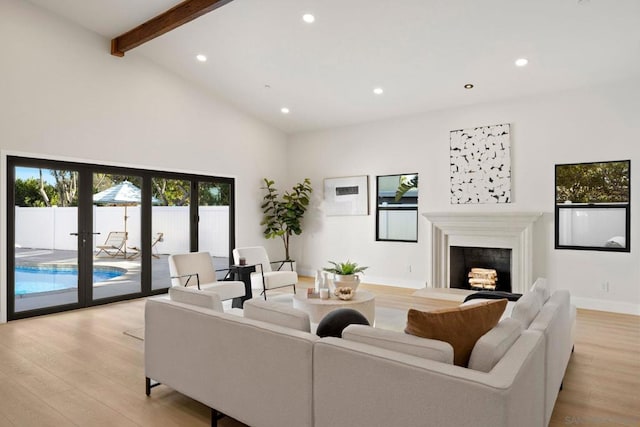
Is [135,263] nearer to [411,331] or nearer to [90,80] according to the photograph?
[90,80]

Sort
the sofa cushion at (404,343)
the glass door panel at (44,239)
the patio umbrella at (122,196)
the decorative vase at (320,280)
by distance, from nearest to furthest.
Answer: the sofa cushion at (404,343) → the decorative vase at (320,280) → the glass door panel at (44,239) → the patio umbrella at (122,196)

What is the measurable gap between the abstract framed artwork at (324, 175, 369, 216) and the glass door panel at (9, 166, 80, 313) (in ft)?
14.4

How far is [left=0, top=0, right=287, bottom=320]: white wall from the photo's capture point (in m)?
4.89

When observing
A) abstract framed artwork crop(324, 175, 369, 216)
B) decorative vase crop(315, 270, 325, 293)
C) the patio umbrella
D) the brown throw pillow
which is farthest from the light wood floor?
abstract framed artwork crop(324, 175, 369, 216)

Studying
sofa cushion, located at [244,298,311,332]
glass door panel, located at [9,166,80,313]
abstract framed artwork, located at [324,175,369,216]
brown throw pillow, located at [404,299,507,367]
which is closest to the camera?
brown throw pillow, located at [404,299,507,367]

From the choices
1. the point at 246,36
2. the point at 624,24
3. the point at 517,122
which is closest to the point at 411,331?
the point at 624,24

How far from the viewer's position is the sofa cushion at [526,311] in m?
2.33

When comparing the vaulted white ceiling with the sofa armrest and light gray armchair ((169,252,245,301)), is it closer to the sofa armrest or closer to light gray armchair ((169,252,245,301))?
light gray armchair ((169,252,245,301))

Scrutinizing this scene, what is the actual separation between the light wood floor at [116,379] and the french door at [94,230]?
714mm

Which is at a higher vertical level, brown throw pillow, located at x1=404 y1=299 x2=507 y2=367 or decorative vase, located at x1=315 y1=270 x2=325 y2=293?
brown throw pillow, located at x1=404 y1=299 x2=507 y2=367

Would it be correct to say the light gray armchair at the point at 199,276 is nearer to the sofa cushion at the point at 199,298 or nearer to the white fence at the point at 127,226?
the white fence at the point at 127,226

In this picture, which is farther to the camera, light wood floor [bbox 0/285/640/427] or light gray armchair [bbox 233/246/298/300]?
light gray armchair [bbox 233/246/298/300]

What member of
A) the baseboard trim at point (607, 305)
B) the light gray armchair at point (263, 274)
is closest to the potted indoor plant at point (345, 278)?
the light gray armchair at point (263, 274)

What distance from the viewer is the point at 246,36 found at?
531 cm
